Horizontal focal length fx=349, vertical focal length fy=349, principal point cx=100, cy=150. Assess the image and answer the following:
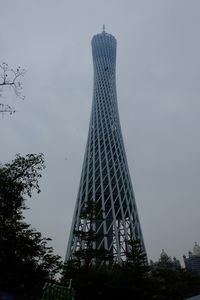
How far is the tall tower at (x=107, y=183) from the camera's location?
34000 mm

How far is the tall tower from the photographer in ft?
112

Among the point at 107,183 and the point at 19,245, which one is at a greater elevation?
the point at 107,183

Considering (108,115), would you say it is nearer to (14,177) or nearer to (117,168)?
(117,168)

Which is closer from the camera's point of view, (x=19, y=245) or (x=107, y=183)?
(x=19, y=245)

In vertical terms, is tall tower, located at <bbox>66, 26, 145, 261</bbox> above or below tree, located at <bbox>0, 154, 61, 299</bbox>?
above

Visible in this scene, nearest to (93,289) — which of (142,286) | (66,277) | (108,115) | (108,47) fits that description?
(66,277)

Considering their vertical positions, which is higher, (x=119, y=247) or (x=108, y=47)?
(x=108, y=47)

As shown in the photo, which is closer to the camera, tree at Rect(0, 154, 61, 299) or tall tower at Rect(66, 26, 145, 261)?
tree at Rect(0, 154, 61, 299)

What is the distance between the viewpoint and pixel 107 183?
36.0 metres

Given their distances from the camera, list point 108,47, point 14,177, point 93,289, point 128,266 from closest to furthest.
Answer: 1. point 14,177
2. point 93,289
3. point 128,266
4. point 108,47

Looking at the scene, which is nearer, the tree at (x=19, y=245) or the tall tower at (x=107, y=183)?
the tree at (x=19, y=245)

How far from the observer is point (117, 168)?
36.9 meters

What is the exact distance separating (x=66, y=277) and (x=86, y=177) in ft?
57.6

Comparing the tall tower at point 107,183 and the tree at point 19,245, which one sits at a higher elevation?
the tall tower at point 107,183
